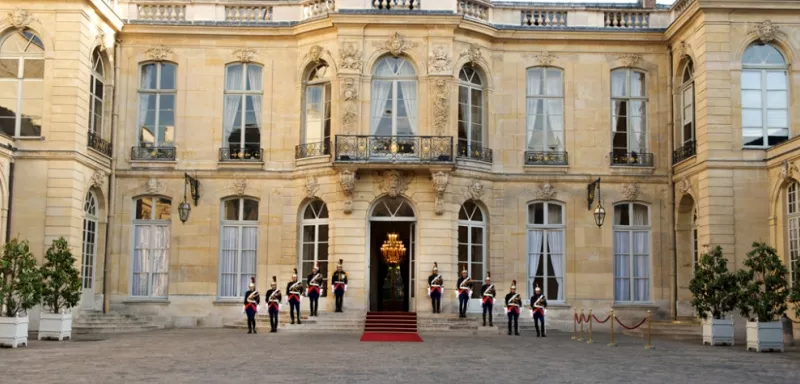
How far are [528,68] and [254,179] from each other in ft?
25.4

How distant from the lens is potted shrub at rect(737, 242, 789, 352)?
57.9 ft

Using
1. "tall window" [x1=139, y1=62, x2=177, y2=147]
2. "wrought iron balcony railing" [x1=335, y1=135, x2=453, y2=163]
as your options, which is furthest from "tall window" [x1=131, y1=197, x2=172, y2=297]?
"wrought iron balcony railing" [x1=335, y1=135, x2=453, y2=163]

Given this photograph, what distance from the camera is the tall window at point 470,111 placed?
79.4 feet

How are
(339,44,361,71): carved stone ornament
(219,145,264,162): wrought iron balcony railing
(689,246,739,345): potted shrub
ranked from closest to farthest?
(689,246,739,345): potted shrub
(339,44,361,71): carved stone ornament
(219,145,264,162): wrought iron balcony railing

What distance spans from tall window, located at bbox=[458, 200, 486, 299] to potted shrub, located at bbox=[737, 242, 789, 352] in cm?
705

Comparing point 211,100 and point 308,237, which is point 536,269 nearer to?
point 308,237

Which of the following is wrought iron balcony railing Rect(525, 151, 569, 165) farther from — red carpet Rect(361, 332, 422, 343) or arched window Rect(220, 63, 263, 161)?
arched window Rect(220, 63, 263, 161)

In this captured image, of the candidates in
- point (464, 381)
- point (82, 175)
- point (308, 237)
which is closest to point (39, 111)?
point (82, 175)

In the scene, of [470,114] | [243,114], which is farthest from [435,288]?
[243,114]

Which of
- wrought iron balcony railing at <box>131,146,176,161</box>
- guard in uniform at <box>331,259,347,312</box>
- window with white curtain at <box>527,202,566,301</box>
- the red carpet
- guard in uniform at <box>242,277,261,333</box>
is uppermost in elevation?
wrought iron balcony railing at <box>131,146,176,161</box>

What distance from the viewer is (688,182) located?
2334 cm

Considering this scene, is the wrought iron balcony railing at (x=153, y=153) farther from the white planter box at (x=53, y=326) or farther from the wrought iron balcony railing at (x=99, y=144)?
the white planter box at (x=53, y=326)

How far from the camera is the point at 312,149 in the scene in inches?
956

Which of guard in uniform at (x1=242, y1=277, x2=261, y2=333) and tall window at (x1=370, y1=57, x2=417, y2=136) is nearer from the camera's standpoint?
guard in uniform at (x1=242, y1=277, x2=261, y2=333)
